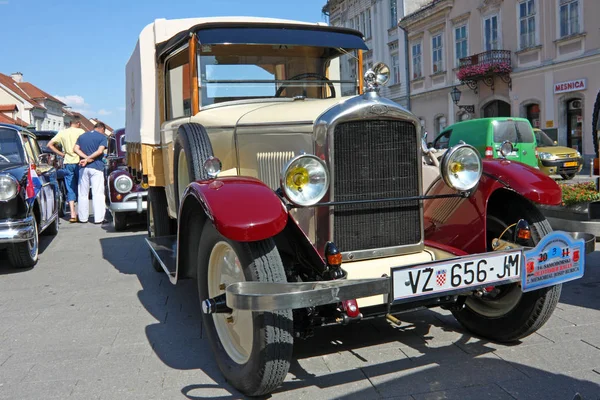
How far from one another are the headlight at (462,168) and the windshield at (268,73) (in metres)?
1.48

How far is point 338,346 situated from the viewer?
3740 millimetres

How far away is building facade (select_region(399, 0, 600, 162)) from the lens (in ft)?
63.7

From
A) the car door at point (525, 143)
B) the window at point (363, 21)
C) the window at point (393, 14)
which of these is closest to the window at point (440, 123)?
the window at point (393, 14)

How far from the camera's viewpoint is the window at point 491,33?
23344 millimetres

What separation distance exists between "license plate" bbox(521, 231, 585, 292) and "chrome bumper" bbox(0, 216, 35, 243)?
521 centimetres

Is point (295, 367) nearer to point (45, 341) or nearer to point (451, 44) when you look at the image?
point (45, 341)

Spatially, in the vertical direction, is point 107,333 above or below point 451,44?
below

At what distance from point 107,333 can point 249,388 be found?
1.73m

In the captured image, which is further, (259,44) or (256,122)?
(259,44)

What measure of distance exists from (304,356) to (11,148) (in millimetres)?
5399

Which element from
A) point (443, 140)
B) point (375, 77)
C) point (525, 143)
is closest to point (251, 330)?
point (375, 77)

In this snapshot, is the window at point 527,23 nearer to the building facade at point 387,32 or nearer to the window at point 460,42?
the window at point 460,42

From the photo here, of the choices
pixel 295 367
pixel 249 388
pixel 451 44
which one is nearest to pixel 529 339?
pixel 295 367

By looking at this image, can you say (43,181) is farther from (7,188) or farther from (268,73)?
(268,73)
